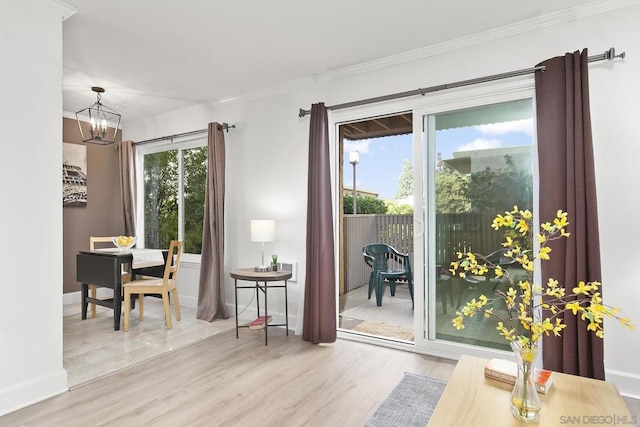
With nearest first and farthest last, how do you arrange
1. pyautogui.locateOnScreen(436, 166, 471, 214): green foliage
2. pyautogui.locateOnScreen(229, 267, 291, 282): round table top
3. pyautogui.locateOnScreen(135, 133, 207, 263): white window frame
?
pyautogui.locateOnScreen(436, 166, 471, 214): green foliage → pyautogui.locateOnScreen(229, 267, 291, 282): round table top → pyautogui.locateOnScreen(135, 133, 207, 263): white window frame

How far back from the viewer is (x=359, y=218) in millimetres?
6105

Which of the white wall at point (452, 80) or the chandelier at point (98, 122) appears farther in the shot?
the chandelier at point (98, 122)

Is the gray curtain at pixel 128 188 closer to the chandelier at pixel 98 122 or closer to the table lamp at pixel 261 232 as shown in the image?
the chandelier at pixel 98 122

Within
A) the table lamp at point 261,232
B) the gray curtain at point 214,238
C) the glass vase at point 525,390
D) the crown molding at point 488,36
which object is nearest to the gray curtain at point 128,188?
the gray curtain at point 214,238

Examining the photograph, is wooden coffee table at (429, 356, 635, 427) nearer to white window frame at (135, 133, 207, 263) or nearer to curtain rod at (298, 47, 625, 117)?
curtain rod at (298, 47, 625, 117)

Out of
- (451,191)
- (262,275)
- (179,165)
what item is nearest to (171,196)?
(179,165)

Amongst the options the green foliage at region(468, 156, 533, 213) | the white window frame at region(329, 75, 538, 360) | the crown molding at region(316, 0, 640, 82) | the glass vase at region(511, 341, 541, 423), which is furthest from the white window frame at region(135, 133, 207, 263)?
the glass vase at region(511, 341, 541, 423)

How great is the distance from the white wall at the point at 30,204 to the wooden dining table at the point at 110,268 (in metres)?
1.32

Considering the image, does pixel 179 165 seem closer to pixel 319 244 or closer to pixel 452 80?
pixel 319 244

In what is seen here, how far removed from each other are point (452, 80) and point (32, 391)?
366 centimetres

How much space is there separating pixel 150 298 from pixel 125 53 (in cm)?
332

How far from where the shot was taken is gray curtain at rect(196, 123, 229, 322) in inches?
166

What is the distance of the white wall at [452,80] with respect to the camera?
7.99ft

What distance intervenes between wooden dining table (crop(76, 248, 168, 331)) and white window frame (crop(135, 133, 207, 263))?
0.77 meters
